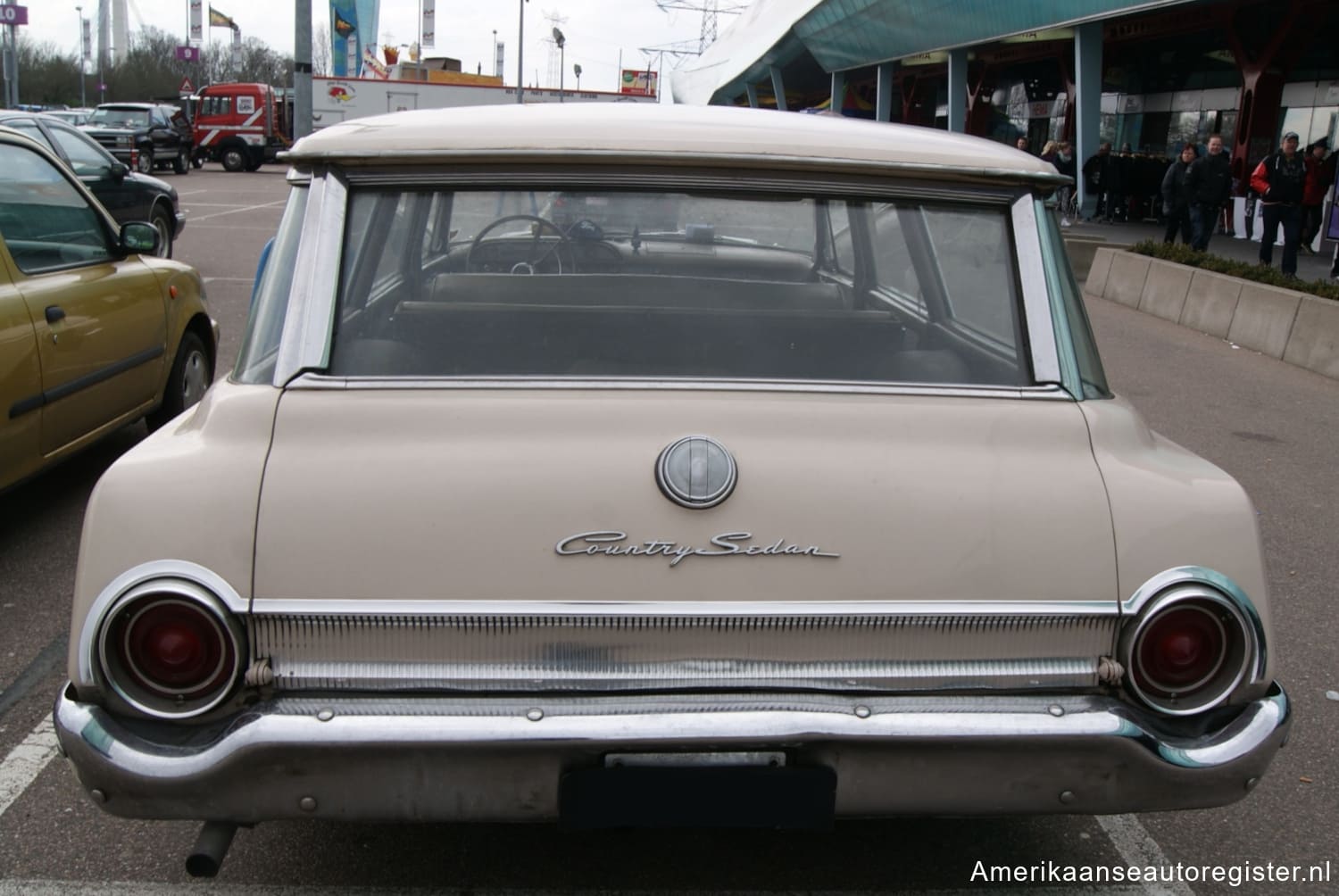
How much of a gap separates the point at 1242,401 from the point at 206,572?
8.96 meters

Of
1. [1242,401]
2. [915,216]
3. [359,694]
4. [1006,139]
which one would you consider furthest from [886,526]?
[1006,139]

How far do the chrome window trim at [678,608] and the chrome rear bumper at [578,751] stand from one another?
163mm

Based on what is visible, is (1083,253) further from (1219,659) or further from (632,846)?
(1219,659)

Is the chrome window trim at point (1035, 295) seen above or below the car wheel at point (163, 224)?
below

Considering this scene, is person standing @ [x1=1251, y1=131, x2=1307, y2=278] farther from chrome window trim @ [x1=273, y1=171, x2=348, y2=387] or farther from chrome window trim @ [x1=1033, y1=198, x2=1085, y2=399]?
chrome window trim @ [x1=273, y1=171, x2=348, y2=387]

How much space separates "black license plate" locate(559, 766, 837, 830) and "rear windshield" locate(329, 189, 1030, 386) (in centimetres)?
82

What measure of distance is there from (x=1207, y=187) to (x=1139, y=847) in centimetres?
1539

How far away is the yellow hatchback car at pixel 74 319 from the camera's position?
505 cm

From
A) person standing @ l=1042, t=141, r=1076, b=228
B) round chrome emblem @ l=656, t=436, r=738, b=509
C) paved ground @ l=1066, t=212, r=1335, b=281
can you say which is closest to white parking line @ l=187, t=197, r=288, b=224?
person standing @ l=1042, t=141, r=1076, b=228

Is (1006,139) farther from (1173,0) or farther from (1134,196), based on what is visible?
(1173,0)

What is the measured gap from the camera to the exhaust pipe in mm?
2439

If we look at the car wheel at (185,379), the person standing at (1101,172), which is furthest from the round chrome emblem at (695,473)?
the person standing at (1101,172)

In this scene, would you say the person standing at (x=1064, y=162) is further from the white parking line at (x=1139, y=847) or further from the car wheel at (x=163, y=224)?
the white parking line at (x=1139, y=847)

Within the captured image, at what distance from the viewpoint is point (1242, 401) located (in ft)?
31.6
